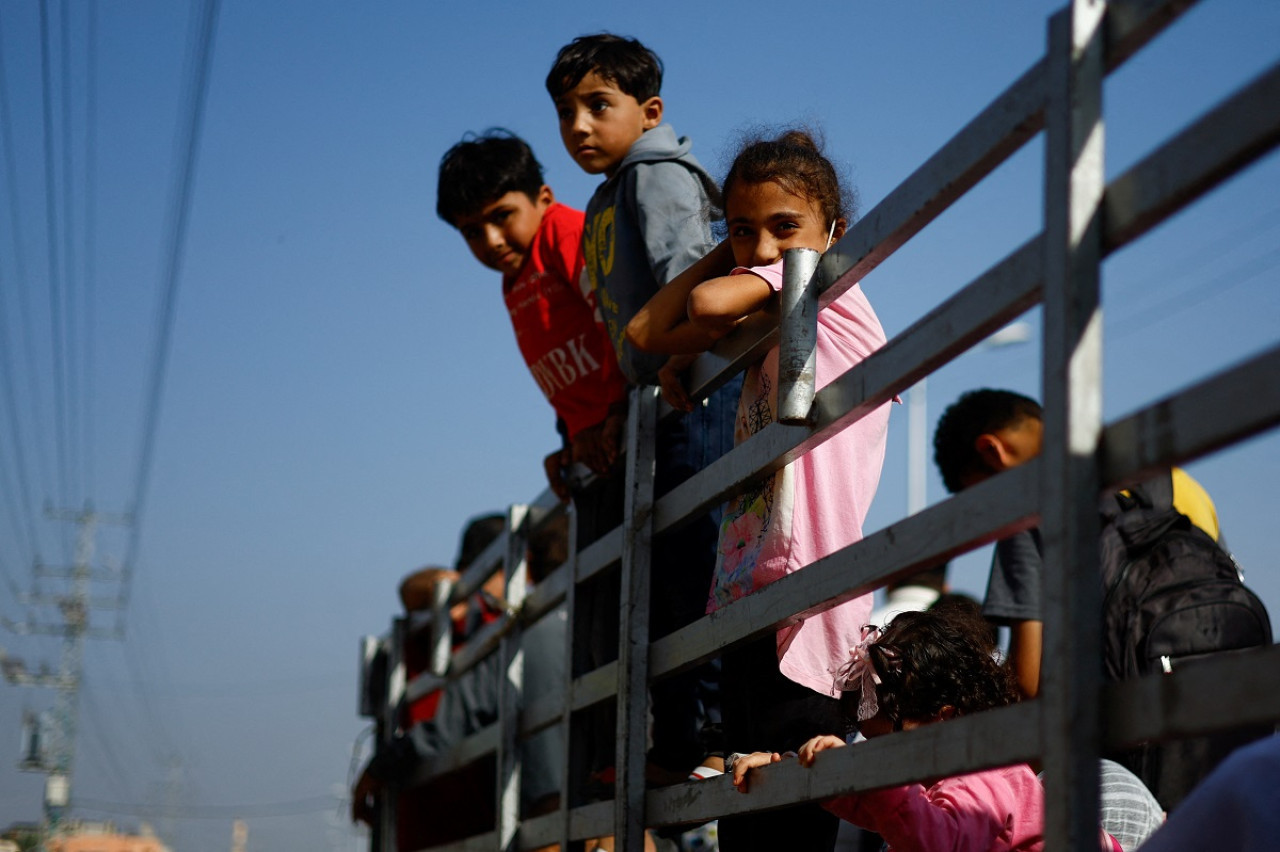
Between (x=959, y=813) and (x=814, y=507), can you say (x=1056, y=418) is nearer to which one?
(x=959, y=813)

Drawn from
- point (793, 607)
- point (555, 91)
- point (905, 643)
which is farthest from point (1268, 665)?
point (555, 91)

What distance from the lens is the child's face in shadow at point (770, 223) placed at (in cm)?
284

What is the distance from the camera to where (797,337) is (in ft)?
7.89

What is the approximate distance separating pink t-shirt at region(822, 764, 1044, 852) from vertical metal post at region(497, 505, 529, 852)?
200 centimetres

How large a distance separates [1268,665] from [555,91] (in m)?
3.27

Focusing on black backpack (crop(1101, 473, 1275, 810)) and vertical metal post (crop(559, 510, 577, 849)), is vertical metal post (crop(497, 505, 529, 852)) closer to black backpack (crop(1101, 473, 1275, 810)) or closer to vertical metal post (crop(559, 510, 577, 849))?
vertical metal post (crop(559, 510, 577, 849))

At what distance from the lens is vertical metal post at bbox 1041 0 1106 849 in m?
1.57

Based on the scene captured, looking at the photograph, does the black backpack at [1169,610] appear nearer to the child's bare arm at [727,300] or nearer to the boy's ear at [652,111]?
the child's bare arm at [727,300]

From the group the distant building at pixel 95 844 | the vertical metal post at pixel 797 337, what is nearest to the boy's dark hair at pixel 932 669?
the vertical metal post at pixel 797 337

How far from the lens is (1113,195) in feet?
5.49

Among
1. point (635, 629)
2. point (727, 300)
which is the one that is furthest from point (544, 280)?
point (727, 300)

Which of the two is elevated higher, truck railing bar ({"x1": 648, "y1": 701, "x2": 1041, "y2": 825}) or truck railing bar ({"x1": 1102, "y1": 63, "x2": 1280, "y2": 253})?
truck railing bar ({"x1": 1102, "y1": 63, "x2": 1280, "y2": 253})

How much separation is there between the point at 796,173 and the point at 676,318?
37 centimetres

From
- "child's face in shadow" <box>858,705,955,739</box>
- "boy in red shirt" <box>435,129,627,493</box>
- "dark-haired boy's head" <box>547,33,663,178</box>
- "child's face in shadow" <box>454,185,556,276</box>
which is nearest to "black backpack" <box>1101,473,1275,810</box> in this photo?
"child's face in shadow" <box>858,705,955,739</box>
